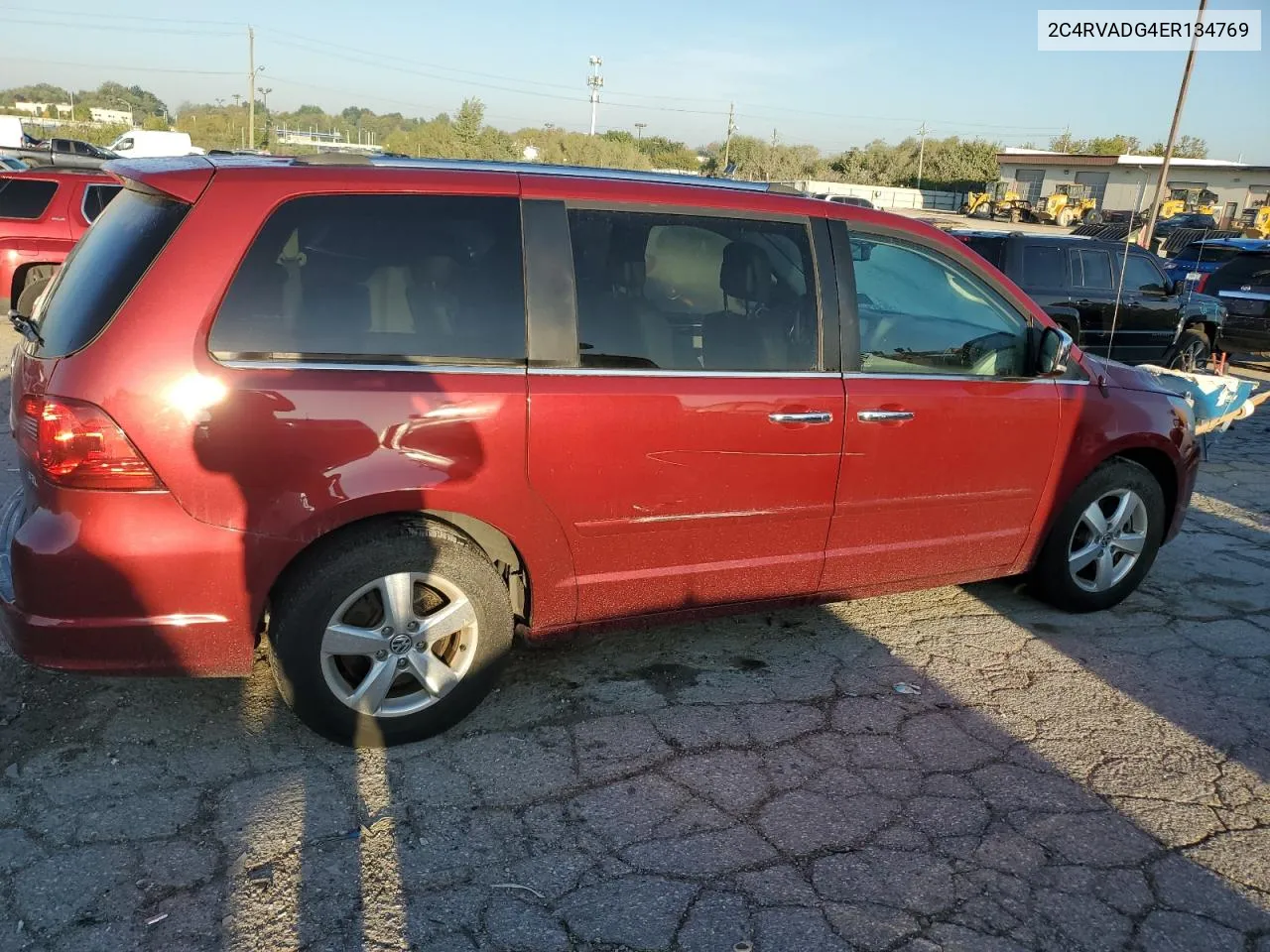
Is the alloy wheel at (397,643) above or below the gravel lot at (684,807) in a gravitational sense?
above

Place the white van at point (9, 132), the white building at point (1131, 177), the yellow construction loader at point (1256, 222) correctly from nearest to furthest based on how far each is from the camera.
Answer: the yellow construction loader at point (1256, 222), the white van at point (9, 132), the white building at point (1131, 177)

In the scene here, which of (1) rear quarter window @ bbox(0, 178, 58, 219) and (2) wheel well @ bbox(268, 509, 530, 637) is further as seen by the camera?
(1) rear quarter window @ bbox(0, 178, 58, 219)

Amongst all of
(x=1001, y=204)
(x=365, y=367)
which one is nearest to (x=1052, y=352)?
(x=365, y=367)

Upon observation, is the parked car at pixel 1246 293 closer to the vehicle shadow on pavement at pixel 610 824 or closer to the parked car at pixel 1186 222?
the vehicle shadow on pavement at pixel 610 824

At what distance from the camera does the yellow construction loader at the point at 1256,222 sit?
1323 inches

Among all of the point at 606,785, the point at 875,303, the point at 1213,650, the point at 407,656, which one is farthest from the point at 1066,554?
→ the point at 407,656

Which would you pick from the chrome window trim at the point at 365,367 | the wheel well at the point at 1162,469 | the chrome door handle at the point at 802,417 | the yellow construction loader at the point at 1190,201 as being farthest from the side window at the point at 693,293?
the yellow construction loader at the point at 1190,201

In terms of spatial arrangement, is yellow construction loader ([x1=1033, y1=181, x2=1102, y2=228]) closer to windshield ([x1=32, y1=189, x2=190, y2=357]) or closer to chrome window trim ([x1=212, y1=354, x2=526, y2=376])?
chrome window trim ([x1=212, y1=354, x2=526, y2=376])


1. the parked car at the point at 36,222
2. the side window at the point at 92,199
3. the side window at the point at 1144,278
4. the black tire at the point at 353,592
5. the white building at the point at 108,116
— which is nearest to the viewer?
the black tire at the point at 353,592

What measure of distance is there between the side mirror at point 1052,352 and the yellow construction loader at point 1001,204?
1901 inches

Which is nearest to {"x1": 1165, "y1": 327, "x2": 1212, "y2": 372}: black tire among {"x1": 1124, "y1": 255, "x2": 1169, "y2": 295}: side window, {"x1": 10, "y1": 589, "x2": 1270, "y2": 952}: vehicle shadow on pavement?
{"x1": 1124, "y1": 255, "x2": 1169, "y2": 295}: side window

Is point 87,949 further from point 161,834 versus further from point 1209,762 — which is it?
point 1209,762

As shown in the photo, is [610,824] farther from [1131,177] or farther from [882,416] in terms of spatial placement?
[1131,177]

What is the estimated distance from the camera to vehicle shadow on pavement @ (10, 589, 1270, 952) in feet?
7.98
